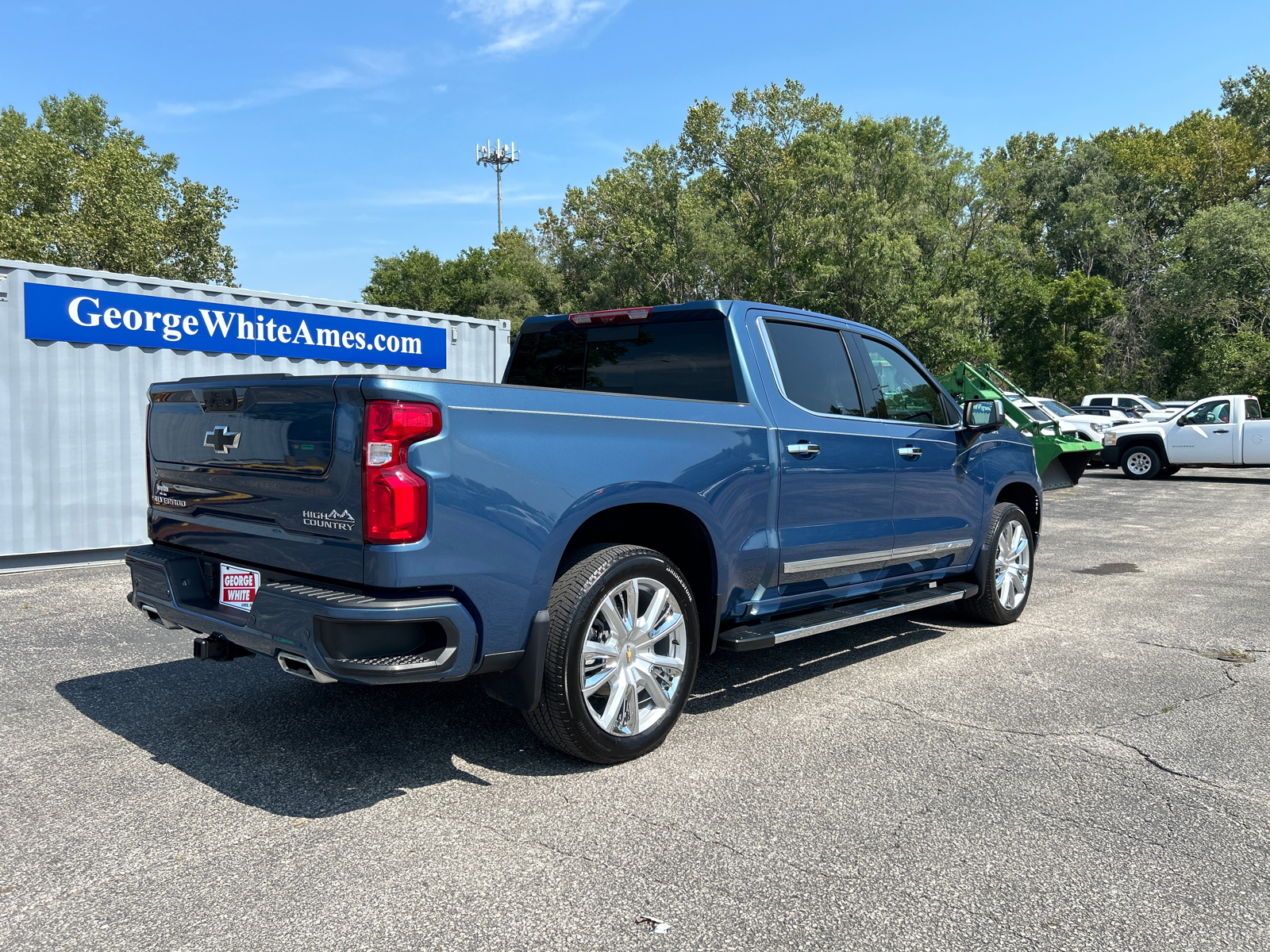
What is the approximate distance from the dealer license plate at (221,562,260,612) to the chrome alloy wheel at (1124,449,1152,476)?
22308mm

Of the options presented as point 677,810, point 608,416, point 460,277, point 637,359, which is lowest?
point 677,810

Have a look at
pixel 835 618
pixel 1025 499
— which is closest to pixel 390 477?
pixel 835 618

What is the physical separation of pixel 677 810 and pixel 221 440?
2.31m

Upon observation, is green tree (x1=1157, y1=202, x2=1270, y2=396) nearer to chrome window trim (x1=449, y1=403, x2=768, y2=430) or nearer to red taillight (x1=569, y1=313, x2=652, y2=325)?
red taillight (x1=569, y1=313, x2=652, y2=325)

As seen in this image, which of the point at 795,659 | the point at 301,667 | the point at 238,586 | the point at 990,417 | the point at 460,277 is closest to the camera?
the point at 301,667

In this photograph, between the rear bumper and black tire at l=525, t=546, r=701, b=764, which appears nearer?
the rear bumper

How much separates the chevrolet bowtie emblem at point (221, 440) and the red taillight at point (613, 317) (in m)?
1.88

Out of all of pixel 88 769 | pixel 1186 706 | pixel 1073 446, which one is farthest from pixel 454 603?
pixel 1073 446

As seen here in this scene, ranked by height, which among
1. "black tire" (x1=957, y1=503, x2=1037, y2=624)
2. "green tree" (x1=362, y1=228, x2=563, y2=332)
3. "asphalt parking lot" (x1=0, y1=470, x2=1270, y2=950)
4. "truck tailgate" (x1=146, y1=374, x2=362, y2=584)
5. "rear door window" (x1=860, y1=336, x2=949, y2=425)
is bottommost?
"asphalt parking lot" (x1=0, y1=470, x2=1270, y2=950)

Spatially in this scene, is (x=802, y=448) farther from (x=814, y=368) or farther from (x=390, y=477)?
(x=390, y=477)

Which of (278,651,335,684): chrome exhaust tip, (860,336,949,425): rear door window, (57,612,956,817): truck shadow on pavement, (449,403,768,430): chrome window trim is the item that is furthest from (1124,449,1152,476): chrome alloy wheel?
(278,651,335,684): chrome exhaust tip

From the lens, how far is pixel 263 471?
3.62m

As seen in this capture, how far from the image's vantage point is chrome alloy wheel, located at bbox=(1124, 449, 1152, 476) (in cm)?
2180

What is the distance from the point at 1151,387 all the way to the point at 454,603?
49.9 meters
